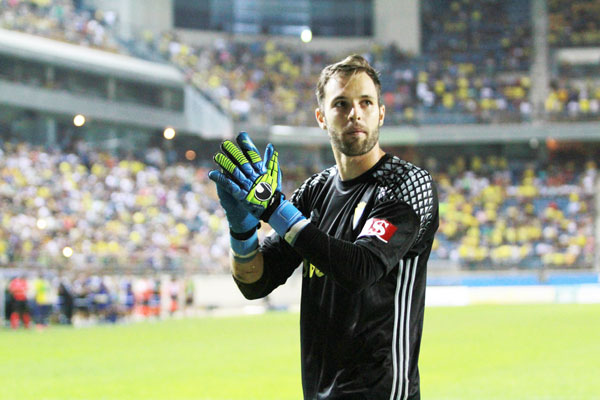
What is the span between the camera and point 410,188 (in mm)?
3348

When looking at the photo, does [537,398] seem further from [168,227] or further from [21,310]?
[168,227]

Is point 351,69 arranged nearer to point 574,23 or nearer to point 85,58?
point 85,58

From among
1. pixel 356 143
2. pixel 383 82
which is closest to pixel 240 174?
pixel 356 143

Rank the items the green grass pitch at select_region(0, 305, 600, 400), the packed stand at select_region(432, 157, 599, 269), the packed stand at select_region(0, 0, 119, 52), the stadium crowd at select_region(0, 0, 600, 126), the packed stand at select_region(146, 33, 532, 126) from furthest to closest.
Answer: the stadium crowd at select_region(0, 0, 600, 126) < the packed stand at select_region(146, 33, 532, 126) < the packed stand at select_region(432, 157, 599, 269) < the packed stand at select_region(0, 0, 119, 52) < the green grass pitch at select_region(0, 305, 600, 400)

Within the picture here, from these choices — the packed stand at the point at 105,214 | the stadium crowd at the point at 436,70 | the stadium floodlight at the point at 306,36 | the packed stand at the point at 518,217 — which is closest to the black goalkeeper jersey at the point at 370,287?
the packed stand at the point at 105,214

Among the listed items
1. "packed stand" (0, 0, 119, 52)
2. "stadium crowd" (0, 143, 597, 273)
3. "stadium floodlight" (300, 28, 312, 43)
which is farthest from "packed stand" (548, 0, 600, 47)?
"packed stand" (0, 0, 119, 52)

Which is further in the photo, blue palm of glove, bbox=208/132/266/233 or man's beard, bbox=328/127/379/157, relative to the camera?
man's beard, bbox=328/127/379/157

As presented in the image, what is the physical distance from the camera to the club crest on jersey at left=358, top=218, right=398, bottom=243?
3.20 metres

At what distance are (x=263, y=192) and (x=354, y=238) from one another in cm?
46

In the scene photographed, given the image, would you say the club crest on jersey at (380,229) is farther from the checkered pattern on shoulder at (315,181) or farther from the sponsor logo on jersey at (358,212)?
the checkered pattern on shoulder at (315,181)

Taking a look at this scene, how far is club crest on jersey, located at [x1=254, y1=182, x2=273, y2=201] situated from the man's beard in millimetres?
390

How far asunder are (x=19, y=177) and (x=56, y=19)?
9612 mm

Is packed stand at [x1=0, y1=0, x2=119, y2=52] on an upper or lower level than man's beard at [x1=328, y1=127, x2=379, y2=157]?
upper

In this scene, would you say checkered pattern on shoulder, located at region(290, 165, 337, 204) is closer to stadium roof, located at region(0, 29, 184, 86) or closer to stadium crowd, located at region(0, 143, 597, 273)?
stadium crowd, located at region(0, 143, 597, 273)
